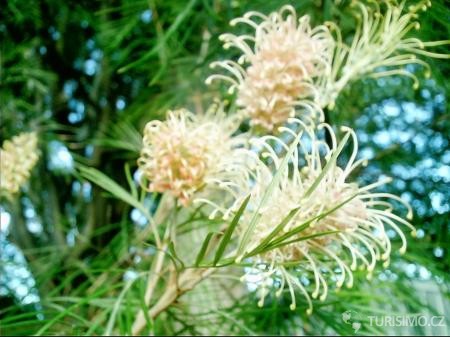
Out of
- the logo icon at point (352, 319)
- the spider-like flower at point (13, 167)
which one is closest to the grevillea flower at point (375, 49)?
the logo icon at point (352, 319)

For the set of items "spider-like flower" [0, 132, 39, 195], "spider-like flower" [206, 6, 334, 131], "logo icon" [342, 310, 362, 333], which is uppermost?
"spider-like flower" [206, 6, 334, 131]

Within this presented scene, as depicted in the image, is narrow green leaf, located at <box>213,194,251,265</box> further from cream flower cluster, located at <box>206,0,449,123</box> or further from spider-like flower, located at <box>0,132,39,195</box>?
spider-like flower, located at <box>0,132,39,195</box>

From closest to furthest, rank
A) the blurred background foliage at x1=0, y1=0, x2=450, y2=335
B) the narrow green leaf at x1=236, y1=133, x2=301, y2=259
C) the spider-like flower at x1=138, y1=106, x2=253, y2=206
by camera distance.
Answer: the narrow green leaf at x1=236, y1=133, x2=301, y2=259 < the spider-like flower at x1=138, y1=106, x2=253, y2=206 < the blurred background foliage at x1=0, y1=0, x2=450, y2=335

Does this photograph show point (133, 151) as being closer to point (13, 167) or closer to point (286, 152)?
point (13, 167)

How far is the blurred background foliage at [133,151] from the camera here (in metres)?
0.58

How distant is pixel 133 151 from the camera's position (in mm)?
1012

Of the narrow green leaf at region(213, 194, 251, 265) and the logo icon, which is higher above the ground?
the narrow green leaf at region(213, 194, 251, 265)

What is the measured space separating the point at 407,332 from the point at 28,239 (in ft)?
2.46

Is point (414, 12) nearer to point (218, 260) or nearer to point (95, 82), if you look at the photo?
point (218, 260)

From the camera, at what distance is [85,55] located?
127 cm

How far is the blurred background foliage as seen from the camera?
1.91 ft

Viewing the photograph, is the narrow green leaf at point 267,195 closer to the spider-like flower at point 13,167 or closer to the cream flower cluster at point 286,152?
the cream flower cluster at point 286,152

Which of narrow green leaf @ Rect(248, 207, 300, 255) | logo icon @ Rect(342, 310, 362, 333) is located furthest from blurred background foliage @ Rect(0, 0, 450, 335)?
narrow green leaf @ Rect(248, 207, 300, 255)

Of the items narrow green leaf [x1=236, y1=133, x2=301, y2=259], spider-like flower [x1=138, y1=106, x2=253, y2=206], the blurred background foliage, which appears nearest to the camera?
narrow green leaf [x1=236, y1=133, x2=301, y2=259]
